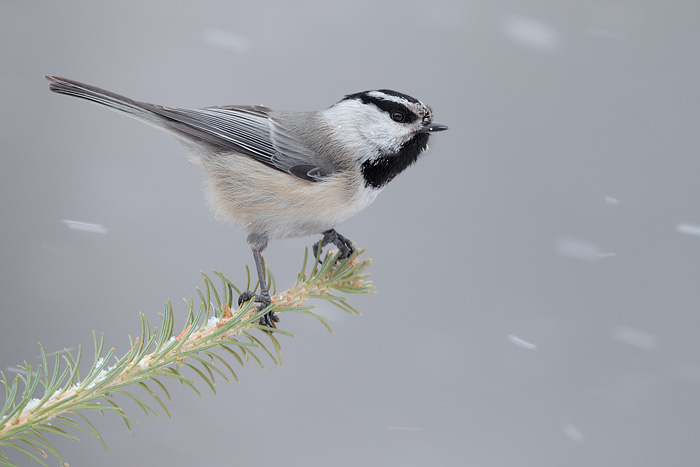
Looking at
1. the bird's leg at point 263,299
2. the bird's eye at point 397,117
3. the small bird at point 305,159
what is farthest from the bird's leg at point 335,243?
the bird's eye at point 397,117

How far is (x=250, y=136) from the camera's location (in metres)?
2.03

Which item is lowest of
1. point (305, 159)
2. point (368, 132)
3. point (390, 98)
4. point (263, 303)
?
point (263, 303)

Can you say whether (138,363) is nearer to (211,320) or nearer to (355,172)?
(211,320)

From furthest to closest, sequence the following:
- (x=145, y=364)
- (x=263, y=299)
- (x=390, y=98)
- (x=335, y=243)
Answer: (x=335, y=243), (x=390, y=98), (x=263, y=299), (x=145, y=364)

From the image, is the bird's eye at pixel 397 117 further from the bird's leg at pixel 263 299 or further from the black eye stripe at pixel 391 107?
the bird's leg at pixel 263 299

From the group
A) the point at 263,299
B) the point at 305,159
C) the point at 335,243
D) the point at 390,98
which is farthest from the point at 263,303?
the point at 390,98

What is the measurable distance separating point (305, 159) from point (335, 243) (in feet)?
0.97

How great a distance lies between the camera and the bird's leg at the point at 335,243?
1865 millimetres

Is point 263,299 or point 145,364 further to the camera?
point 263,299

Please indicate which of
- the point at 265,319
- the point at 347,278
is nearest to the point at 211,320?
the point at 265,319

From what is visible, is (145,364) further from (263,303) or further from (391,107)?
(391,107)

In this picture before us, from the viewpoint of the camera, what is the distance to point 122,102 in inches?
68.7

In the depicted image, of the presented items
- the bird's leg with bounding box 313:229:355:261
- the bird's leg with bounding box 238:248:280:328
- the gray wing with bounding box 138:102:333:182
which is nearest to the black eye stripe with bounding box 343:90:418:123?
the gray wing with bounding box 138:102:333:182

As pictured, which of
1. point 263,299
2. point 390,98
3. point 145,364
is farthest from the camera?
point 390,98
